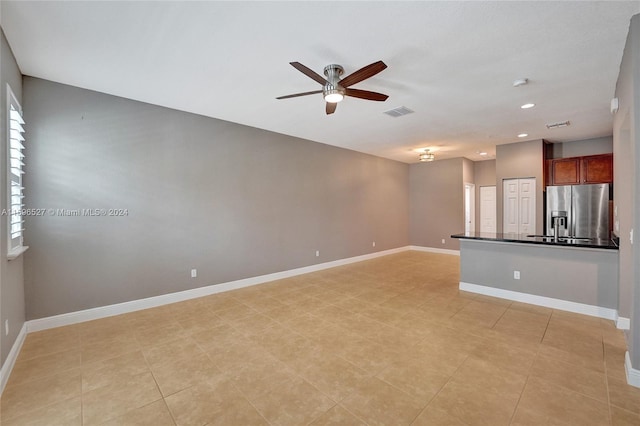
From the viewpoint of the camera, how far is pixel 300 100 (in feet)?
12.2

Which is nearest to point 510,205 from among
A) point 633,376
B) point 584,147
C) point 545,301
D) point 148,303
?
point 584,147

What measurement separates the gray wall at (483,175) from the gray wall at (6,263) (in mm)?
9602

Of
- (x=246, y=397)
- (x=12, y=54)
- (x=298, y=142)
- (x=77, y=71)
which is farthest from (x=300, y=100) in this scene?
(x=246, y=397)

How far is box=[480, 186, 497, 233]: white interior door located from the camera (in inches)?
317

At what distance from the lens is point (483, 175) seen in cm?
819

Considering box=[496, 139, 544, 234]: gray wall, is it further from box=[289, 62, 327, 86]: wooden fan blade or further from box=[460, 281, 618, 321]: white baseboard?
box=[289, 62, 327, 86]: wooden fan blade

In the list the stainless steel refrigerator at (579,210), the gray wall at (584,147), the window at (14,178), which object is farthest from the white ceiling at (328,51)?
the gray wall at (584,147)

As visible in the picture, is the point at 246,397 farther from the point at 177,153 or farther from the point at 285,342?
the point at 177,153

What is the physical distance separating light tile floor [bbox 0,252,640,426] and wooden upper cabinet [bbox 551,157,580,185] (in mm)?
3336

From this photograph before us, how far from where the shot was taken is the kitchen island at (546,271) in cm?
341

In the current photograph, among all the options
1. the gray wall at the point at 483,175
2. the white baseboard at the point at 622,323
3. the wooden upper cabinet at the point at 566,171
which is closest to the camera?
the white baseboard at the point at 622,323

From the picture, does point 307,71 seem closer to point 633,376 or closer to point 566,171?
point 633,376

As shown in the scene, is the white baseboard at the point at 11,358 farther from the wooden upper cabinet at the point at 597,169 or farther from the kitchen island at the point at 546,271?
the wooden upper cabinet at the point at 597,169

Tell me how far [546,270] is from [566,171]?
304 centimetres
